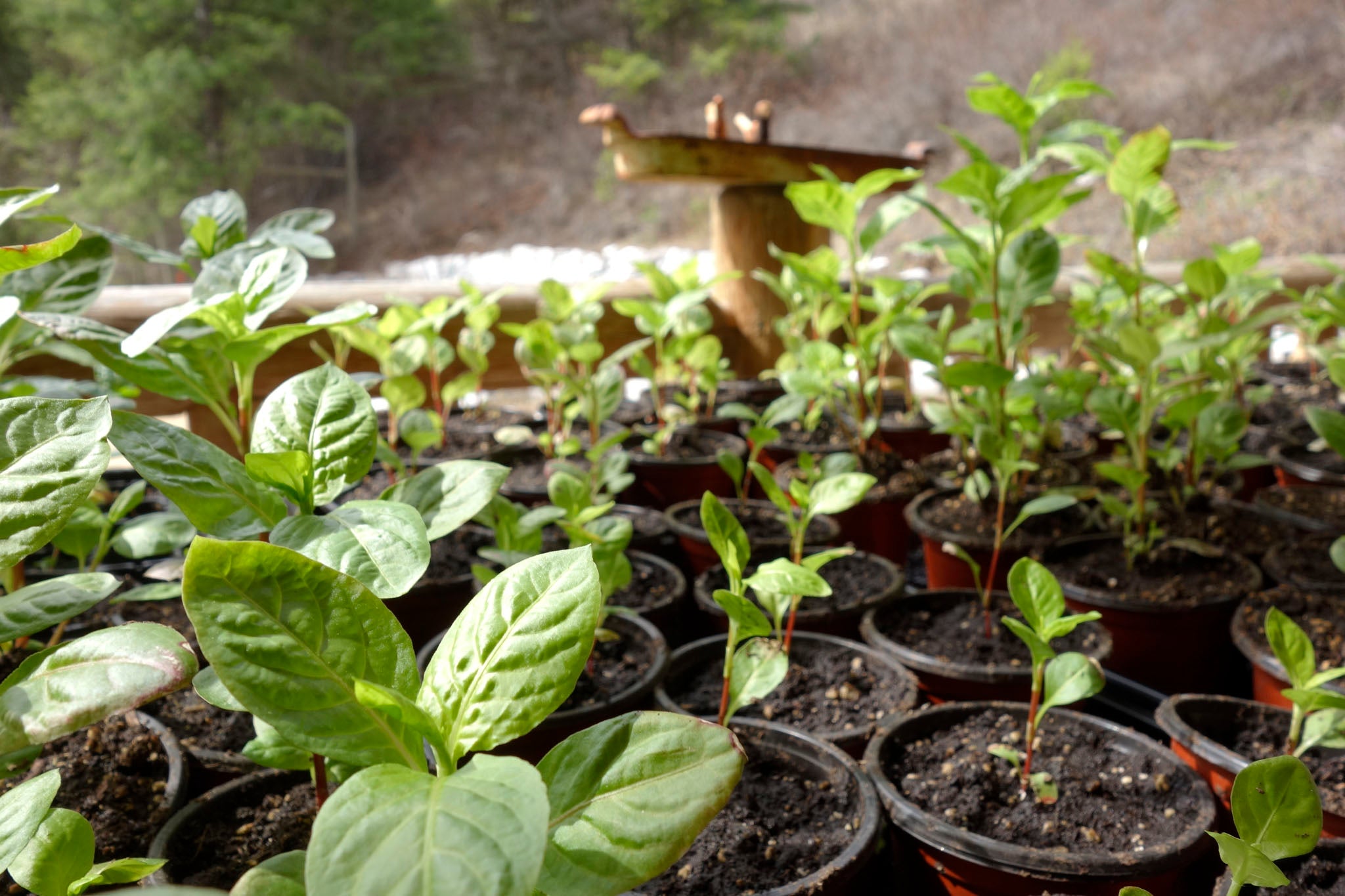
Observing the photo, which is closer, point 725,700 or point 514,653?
point 514,653

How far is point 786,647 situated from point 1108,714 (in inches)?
18.7

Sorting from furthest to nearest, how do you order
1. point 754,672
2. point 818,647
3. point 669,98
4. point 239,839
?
point 669,98, point 818,647, point 754,672, point 239,839

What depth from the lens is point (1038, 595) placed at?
30.9 inches

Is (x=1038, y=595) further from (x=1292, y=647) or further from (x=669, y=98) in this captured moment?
(x=669, y=98)

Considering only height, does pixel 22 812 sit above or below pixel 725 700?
above

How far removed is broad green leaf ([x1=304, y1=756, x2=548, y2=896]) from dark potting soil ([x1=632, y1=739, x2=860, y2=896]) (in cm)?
42

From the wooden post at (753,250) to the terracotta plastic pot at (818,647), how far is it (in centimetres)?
141

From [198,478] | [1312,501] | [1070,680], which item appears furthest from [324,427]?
[1312,501]

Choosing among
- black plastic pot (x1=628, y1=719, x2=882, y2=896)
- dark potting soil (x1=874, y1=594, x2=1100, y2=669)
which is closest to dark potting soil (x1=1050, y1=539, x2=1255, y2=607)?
dark potting soil (x1=874, y1=594, x2=1100, y2=669)

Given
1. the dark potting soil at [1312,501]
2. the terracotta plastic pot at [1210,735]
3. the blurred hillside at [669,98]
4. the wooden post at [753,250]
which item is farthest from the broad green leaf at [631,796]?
the blurred hillside at [669,98]

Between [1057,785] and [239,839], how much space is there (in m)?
0.68

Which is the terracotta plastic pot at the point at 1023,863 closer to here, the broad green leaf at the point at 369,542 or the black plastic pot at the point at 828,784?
the black plastic pot at the point at 828,784

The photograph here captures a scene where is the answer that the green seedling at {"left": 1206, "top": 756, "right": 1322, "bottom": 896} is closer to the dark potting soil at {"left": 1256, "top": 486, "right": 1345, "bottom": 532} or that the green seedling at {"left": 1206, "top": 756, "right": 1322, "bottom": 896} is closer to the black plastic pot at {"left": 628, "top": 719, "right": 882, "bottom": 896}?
the black plastic pot at {"left": 628, "top": 719, "right": 882, "bottom": 896}

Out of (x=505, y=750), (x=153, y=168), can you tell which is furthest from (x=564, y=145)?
(x=505, y=750)
